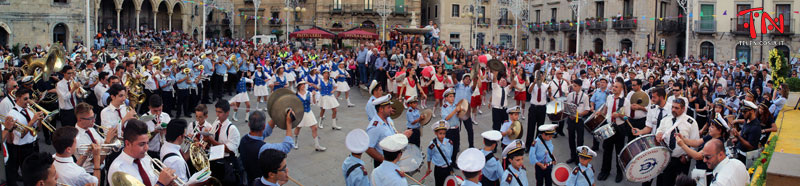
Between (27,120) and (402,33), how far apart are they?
16270 millimetres

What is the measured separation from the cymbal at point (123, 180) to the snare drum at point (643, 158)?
571cm

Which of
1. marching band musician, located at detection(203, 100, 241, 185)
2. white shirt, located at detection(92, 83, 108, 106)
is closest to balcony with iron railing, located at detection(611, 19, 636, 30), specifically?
white shirt, located at detection(92, 83, 108, 106)

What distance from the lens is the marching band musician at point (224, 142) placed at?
698 centimetres

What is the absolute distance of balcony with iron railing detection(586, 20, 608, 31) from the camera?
126ft

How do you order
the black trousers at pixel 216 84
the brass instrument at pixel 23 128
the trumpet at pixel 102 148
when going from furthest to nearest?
the black trousers at pixel 216 84
the brass instrument at pixel 23 128
the trumpet at pixel 102 148

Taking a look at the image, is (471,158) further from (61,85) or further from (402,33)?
(402,33)

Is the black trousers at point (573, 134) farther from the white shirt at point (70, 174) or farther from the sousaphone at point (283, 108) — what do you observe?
the white shirt at point (70, 174)

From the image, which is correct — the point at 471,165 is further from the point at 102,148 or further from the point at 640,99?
the point at 640,99

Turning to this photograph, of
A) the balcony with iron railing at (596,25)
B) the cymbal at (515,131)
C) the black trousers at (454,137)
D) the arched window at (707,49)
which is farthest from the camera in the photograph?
the balcony with iron railing at (596,25)

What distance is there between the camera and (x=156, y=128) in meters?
7.30

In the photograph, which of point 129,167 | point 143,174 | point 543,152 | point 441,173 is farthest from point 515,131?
point 129,167

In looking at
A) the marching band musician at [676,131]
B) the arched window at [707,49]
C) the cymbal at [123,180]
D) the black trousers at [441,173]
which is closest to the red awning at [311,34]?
the arched window at [707,49]

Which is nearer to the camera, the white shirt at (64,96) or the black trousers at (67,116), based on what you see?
the white shirt at (64,96)

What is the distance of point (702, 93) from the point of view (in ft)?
43.6
